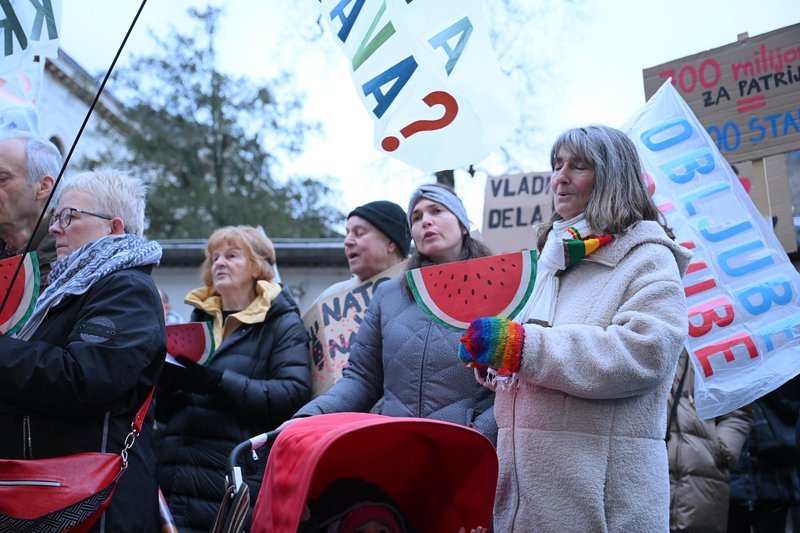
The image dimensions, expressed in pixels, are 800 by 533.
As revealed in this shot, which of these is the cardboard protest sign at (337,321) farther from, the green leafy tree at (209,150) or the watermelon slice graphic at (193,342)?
the green leafy tree at (209,150)

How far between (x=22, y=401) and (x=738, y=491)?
405 cm

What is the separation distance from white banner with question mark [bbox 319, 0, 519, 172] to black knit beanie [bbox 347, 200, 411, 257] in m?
0.82

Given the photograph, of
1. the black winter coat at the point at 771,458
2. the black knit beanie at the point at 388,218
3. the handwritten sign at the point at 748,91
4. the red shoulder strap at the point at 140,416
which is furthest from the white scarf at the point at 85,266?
the handwritten sign at the point at 748,91

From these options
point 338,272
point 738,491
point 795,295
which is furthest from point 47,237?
point 338,272

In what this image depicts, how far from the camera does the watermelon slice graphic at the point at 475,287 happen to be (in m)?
2.57

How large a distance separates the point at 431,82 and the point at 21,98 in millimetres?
2469

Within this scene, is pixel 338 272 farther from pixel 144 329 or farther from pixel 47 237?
pixel 144 329

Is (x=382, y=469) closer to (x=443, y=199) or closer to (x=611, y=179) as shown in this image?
(x=611, y=179)

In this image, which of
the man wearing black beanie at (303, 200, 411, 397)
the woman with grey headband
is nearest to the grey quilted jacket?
the woman with grey headband

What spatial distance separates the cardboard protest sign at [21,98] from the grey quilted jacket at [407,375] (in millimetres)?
2456

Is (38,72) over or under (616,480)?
over

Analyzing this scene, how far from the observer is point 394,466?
8.24ft

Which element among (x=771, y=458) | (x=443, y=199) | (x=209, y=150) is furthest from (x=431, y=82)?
(x=209, y=150)

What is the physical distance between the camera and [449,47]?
3631 mm
